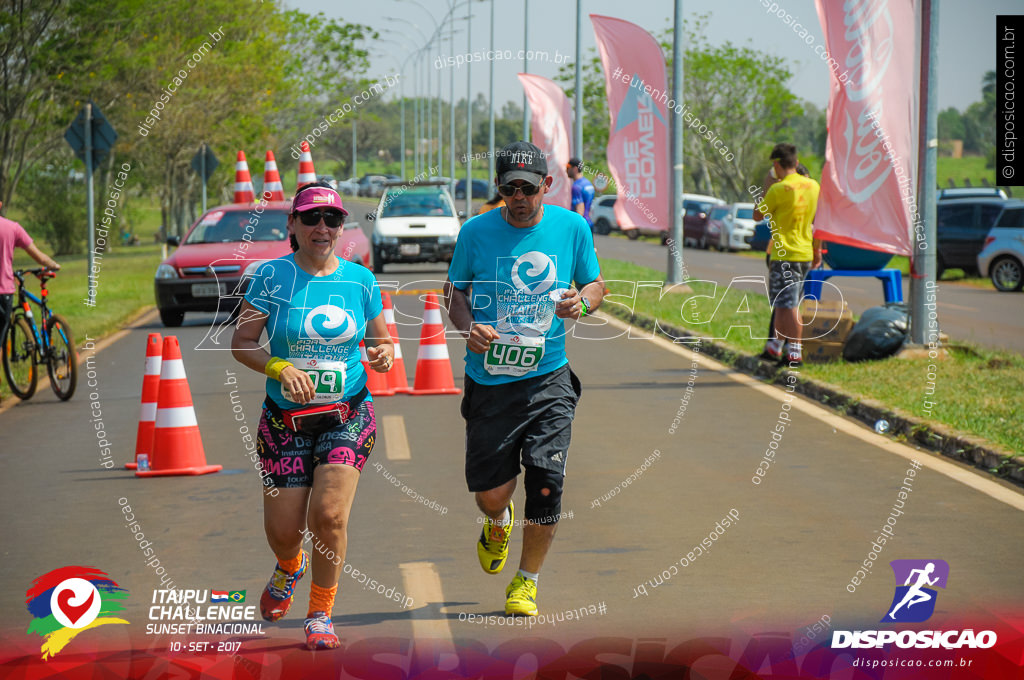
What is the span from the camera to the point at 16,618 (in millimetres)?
5609

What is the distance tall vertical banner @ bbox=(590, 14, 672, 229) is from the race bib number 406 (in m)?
15.8

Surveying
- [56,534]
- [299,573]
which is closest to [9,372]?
[56,534]

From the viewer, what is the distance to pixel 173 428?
8953 millimetres

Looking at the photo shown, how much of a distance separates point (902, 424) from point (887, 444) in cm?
42

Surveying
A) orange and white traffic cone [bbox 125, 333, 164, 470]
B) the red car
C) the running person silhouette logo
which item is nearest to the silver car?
the red car

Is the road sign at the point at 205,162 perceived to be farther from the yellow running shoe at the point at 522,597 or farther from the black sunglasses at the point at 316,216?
the yellow running shoe at the point at 522,597

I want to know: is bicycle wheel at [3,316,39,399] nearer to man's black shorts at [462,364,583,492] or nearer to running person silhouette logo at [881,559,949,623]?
man's black shorts at [462,364,583,492]

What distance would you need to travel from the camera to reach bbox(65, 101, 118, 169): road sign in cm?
1931

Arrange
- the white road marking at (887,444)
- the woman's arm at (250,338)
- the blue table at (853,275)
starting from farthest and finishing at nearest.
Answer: the blue table at (853,275), the white road marking at (887,444), the woman's arm at (250,338)

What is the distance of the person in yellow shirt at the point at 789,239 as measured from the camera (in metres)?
13.0

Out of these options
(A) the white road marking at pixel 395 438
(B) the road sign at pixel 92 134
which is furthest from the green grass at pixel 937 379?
(B) the road sign at pixel 92 134

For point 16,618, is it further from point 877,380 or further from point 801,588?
point 877,380

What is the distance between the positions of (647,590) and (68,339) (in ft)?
25.7

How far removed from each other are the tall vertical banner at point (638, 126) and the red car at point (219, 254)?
14.5ft
